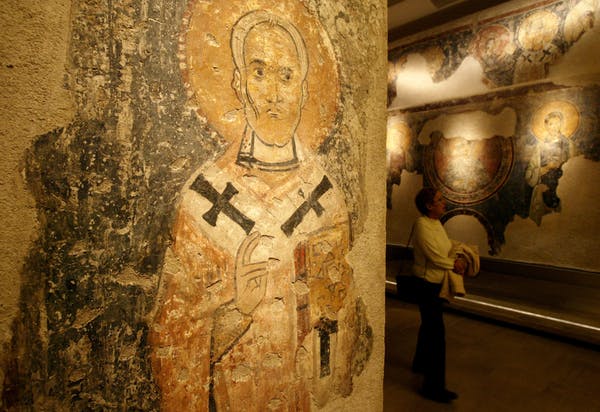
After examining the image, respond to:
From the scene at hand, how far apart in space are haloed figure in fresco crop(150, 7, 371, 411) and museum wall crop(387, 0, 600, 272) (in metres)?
4.85

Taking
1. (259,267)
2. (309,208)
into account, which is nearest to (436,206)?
(309,208)

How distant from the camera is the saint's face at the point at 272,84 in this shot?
1.15 metres

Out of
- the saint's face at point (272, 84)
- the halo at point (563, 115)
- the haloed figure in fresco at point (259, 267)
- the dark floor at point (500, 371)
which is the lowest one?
the dark floor at point (500, 371)

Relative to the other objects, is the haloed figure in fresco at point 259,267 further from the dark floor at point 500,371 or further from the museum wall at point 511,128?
the museum wall at point 511,128

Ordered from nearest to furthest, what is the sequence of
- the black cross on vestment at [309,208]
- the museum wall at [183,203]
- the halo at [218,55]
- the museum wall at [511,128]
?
1. the museum wall at [183,203]
2. the halo at [218,55]
3. the black cross on vestment at [309,208]
4. the museum wall at [511,128]

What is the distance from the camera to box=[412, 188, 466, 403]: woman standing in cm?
250

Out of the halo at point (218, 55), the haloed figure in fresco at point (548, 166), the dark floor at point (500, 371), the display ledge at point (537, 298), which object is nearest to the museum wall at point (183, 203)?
the halo at point (218, 55)

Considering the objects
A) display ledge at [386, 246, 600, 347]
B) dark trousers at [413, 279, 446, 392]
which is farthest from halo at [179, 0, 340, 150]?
display ledge at [386, 246, 600, 347]

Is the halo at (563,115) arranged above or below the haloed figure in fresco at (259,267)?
above

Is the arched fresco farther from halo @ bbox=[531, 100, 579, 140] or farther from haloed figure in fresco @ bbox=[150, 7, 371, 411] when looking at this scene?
haloed figure in fresco @ bbox=[150, 7, 371, 411]

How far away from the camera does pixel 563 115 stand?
189 inches

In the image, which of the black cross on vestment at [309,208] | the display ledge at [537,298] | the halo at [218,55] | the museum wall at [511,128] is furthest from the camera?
the museum wall at [511,128]

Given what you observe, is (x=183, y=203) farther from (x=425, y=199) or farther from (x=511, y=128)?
(x=511, y=128)

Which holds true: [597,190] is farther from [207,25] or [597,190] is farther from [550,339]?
[207,25]
